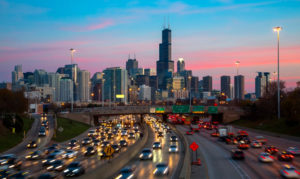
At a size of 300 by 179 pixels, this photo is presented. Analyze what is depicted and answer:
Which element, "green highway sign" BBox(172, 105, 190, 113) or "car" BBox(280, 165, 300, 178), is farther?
"green highway sign" BBox(172, 105, 190, 113)

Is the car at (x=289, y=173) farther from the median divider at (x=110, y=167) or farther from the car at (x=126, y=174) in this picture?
the median divider at (x=110, y=167)

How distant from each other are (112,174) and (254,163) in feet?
59.0

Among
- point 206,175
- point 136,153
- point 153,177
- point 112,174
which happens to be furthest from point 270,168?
point 136,153

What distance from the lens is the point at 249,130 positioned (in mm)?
89062

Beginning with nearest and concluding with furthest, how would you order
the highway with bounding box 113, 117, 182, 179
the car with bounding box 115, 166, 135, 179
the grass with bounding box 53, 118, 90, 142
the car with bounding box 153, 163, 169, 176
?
the car with bounding box 115, 166, 135, 179
the car with bounding box 153, 163, 169, 176
the highway with bounding box 113, 117, 182, 179
the grass with bounding box 53, 118, 90, 142

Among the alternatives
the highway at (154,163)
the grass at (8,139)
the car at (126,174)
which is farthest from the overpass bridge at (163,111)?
the car at (126,174)

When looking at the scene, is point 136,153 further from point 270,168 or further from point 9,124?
point 9,124

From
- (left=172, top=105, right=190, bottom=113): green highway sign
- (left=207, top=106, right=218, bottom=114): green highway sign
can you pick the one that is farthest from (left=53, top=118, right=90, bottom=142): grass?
(left=207, top=106, right=218, bottom=114): green highway sign

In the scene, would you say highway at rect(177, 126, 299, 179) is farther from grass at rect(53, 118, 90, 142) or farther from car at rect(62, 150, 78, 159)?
grass at rect(53, 118, 90, 142)

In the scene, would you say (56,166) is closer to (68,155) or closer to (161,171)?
(68,155)

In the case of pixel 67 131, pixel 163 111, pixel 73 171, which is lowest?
pixel 67 131

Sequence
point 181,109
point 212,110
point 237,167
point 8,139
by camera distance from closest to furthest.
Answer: point 237,167, point 8,139, point 181,109, point 212,110

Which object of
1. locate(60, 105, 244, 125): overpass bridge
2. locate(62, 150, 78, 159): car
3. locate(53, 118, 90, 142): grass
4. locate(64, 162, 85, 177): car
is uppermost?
locate(60, 105, 244, 125): overpass bridge

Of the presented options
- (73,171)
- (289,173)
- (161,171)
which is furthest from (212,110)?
(73,171)
